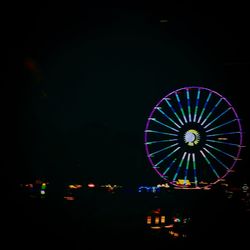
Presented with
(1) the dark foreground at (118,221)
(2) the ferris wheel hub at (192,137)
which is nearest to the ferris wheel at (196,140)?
(2) the ferris wheel hub at (192,137)

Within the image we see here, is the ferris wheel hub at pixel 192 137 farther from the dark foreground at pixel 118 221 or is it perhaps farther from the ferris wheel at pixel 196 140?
the dark foreground at pixel 118 221

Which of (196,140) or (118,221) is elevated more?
(196,140)

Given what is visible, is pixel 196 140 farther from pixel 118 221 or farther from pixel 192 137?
pixel 118 221

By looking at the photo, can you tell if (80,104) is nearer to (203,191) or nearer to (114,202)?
(114,202)

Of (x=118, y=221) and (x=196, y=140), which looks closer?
(x=118, y=221)

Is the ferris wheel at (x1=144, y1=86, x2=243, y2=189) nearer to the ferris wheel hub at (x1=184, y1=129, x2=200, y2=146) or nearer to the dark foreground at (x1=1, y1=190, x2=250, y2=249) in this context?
the ferris wheel hub at (x1=184, y1=129, x2=200, y2=146)

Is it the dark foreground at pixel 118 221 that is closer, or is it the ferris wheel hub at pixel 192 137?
the dark foreground at pixel 118 221

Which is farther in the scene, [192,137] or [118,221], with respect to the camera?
[192,137]

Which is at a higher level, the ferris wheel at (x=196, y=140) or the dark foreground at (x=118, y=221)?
the ferris wheel at (x=196, y=140)

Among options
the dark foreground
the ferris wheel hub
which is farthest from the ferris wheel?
the dark foreground

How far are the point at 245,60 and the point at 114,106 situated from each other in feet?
10.2


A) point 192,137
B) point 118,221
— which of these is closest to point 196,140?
point 192,137

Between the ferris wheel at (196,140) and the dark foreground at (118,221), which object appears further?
the ferris wheel at (196,140)

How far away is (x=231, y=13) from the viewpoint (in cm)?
453
